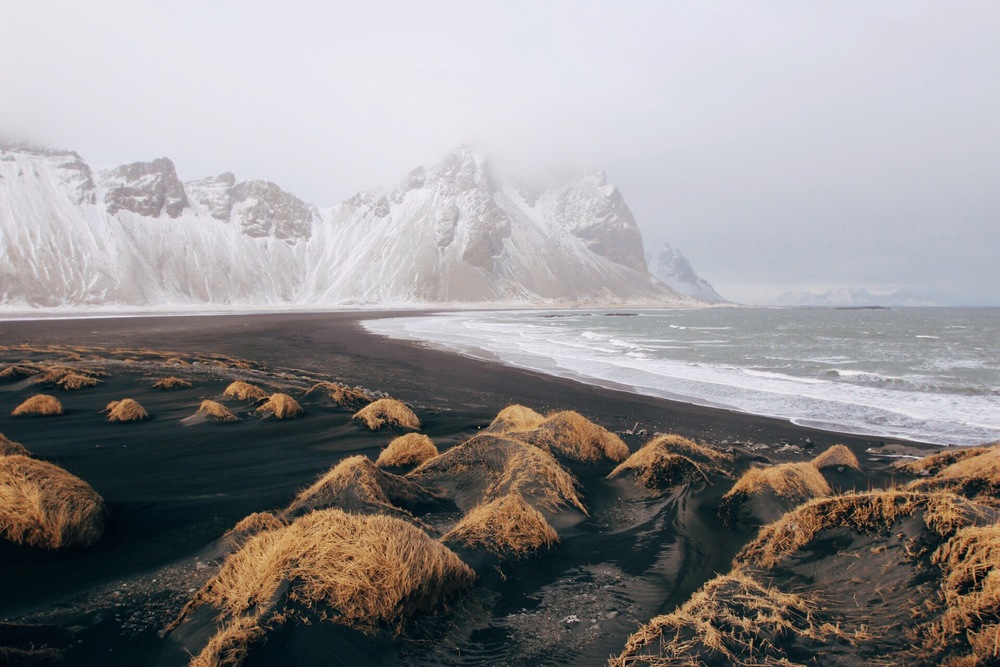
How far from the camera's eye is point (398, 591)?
13.9ft

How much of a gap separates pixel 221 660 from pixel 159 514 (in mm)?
3951

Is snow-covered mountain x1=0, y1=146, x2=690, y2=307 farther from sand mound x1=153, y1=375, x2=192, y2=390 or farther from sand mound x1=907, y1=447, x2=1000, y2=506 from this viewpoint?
sand mound x1=907, y1=447, x2=1000, y2=506

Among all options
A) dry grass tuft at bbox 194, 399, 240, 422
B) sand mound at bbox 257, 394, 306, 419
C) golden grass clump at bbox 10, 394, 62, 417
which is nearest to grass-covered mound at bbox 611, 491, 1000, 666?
sand mound at bbox 257, 394, 306, 419

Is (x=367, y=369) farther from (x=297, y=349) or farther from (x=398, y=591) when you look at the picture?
(x=398, y=591)

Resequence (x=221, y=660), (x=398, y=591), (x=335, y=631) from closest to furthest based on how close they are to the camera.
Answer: (x=221, y=660)
(x=335, y=631)
(x=398, y=591)

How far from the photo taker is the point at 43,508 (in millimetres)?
5531

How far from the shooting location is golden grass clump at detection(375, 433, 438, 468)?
9281 millimetres

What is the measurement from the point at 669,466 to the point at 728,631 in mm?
4317

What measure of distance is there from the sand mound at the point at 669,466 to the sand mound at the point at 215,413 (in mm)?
8593

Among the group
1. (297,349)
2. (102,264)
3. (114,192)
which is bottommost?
(297,349)

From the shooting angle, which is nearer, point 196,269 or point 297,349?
point 297,349

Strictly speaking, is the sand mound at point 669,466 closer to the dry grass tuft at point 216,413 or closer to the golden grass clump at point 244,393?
the dry grass tuft at point 216,413

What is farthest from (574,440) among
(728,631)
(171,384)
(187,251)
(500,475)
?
(187,251)

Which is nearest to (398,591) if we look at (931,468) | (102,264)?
(931,468)
